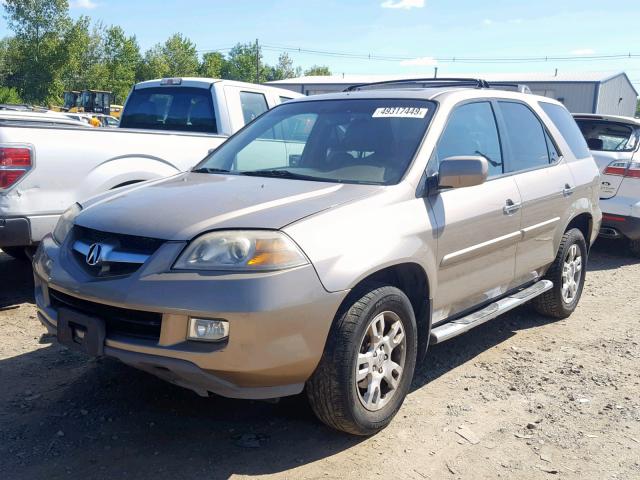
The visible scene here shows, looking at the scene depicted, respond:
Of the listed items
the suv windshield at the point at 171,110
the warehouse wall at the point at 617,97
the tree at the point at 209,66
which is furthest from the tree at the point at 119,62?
the suv windshield at the point at 171,110

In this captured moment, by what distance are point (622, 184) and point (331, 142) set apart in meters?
5.31

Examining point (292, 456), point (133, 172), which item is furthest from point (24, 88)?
point (292, 456)

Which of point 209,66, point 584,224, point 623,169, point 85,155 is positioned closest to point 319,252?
point 85,155

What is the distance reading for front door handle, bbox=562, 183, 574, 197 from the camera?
204 inches

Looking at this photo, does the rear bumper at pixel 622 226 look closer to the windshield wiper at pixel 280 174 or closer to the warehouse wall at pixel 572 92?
the windshield wiper at pixel 280 174

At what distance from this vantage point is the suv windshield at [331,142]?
12.7 feet

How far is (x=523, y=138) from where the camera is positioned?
493 centimetres

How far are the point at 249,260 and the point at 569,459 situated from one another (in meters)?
1.93

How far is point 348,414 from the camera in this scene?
3203mm

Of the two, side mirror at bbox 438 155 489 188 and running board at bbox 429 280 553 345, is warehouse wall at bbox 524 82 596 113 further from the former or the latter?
side mirror at bbox 438 155 489 188

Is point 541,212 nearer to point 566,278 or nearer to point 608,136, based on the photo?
point 566,278

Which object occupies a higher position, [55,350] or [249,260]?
[249,260]

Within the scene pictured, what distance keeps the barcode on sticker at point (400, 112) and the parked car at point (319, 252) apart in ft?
0.04

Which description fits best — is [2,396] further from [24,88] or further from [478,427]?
[24,88]
